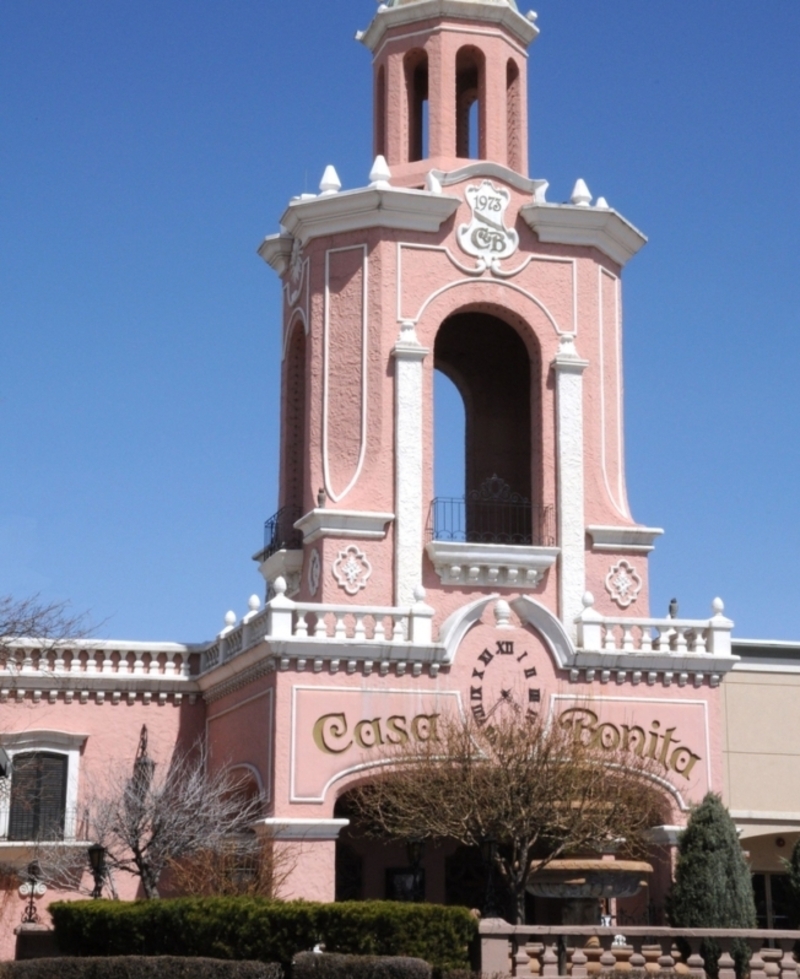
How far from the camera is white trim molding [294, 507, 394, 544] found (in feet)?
111

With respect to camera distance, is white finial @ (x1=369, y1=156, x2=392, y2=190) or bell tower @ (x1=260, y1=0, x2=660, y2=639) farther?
white finial @ (x1=369, y1=156, x2=392, y2=190)

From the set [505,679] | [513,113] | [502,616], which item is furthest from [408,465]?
[513,113]

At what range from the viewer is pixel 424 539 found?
34250 millimetres

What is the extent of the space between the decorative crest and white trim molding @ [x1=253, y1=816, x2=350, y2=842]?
1135 cm

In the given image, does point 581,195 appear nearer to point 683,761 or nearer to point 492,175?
point 492,175

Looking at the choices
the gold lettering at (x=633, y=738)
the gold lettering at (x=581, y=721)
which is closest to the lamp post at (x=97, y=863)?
the gold lettering at (x=581, y=721)

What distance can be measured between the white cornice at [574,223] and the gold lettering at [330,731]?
10.7m

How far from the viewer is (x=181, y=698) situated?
3725cm

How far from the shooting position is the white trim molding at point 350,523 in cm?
3381

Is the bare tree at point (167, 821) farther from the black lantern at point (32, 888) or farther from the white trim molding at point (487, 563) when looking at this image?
the white trim molding at point (487, 563)

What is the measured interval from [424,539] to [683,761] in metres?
6.19

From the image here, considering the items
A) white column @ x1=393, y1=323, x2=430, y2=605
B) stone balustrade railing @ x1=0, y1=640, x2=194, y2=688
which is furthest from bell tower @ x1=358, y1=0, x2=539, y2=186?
stone balustrade railing @ x1=0, y1=640, x2=194, y2=688

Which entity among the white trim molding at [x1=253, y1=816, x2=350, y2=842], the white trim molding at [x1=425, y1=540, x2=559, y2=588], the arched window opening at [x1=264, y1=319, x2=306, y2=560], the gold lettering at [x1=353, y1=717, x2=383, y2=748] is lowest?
the white trim molding at [x1=253, y1=816, x2=350, y2=842]

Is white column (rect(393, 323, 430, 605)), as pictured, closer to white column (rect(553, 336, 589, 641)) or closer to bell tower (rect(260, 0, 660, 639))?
bell tower (rect(260, 0, 660, 639))
